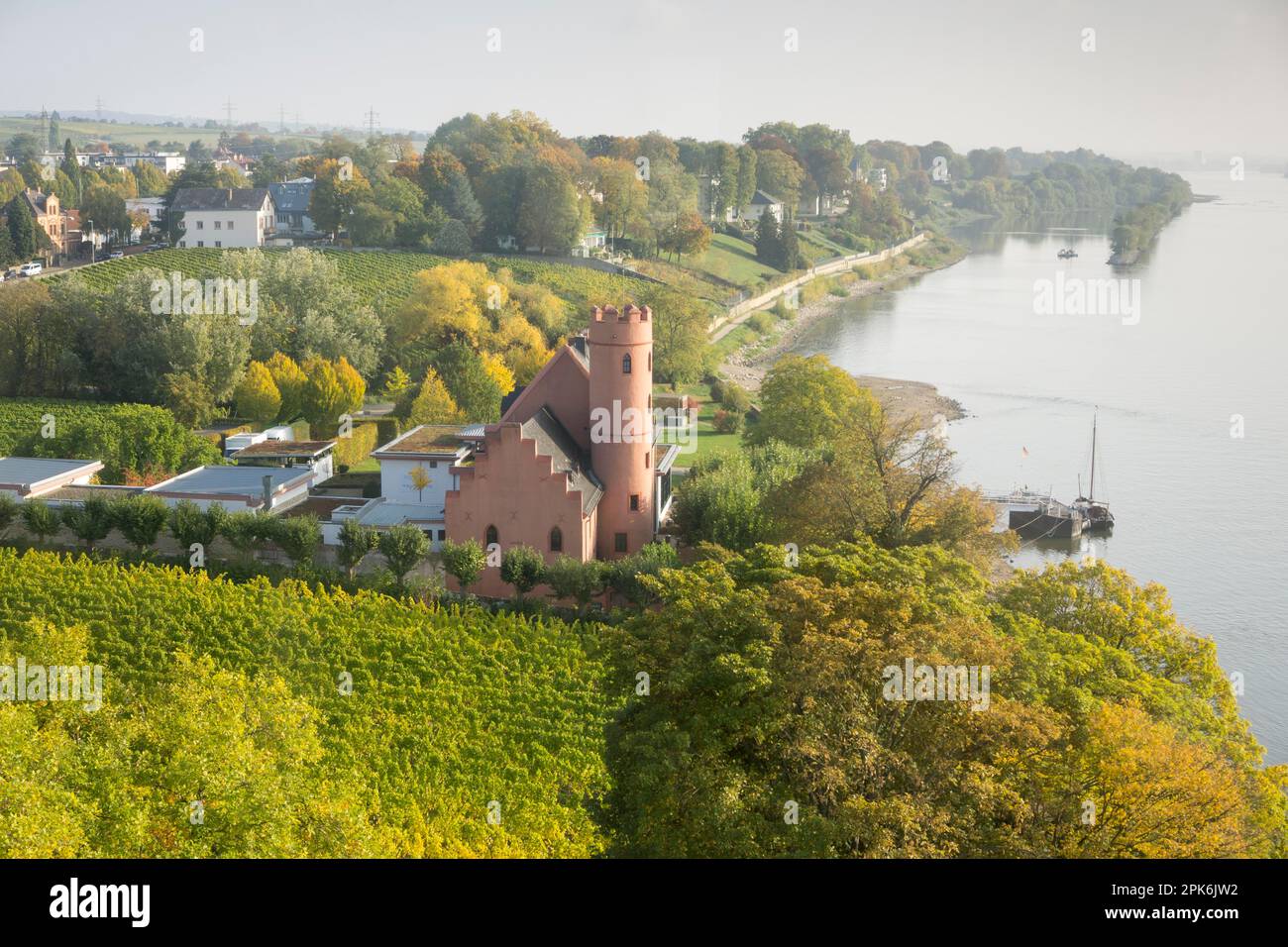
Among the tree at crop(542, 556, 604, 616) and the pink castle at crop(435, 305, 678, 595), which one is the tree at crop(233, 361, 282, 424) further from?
the tree at crop(542, 556, 604, 616)

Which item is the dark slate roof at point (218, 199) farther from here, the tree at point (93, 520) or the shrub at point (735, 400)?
the tree at point (93, 520)

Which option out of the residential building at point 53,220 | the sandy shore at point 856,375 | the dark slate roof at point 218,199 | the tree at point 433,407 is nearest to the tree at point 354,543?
the tree at point 433,407

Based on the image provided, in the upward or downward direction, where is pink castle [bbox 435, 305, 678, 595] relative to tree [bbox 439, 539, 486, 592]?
upward

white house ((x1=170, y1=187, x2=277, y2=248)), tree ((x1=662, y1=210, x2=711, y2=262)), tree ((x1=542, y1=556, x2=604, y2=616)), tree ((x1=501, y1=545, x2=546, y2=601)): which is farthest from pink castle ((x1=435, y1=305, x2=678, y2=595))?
tree ((x1=662, y1=210, x2=711, y2=262))

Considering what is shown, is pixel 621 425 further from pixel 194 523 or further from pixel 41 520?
pixel 41 520

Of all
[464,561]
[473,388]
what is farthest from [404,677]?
[473,388]

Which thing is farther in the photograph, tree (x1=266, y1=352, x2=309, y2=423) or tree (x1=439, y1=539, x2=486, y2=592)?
tree (x1=266, y1=352, x2=309, y2=423)

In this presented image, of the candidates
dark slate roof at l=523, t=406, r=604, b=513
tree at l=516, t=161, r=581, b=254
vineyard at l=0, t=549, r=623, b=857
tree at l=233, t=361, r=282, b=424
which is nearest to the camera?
vineyard at l=0, t=549, r=623, b=857
